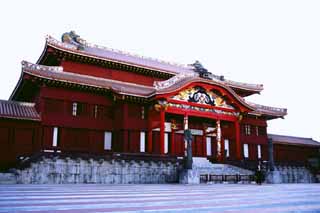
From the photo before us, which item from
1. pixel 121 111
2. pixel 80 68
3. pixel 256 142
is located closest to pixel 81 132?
pixel 121 111

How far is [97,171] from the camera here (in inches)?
704

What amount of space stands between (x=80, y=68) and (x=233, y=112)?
13521 mm

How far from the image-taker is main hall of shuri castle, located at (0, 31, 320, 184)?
2084cm

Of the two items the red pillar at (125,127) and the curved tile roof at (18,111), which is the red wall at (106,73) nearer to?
the red pillar at (125,127)

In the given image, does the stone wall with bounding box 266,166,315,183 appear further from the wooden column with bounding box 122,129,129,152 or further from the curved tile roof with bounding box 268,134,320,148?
the wooden column with bounding box 122,129,129,152

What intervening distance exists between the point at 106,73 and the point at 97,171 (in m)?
10.3

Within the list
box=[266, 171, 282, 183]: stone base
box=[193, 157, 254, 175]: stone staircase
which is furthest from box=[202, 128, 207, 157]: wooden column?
box=[266, 171, 282, 183]: stone base

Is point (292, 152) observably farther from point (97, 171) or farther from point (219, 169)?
point (97, 171)

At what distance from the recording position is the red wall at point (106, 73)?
24.3 meters

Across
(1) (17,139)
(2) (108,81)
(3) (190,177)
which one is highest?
(2) (108,81)

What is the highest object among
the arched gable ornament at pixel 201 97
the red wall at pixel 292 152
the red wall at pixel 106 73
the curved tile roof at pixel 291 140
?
the red wall at pixel 106 73

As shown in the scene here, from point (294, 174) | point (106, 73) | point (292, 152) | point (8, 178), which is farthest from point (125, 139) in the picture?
point (292, 152)

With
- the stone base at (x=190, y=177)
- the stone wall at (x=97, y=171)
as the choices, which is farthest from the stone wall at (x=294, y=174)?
the stone wall at (x=97, y=171)

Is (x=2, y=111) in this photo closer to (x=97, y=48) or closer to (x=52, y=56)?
(x=52, y=56)
